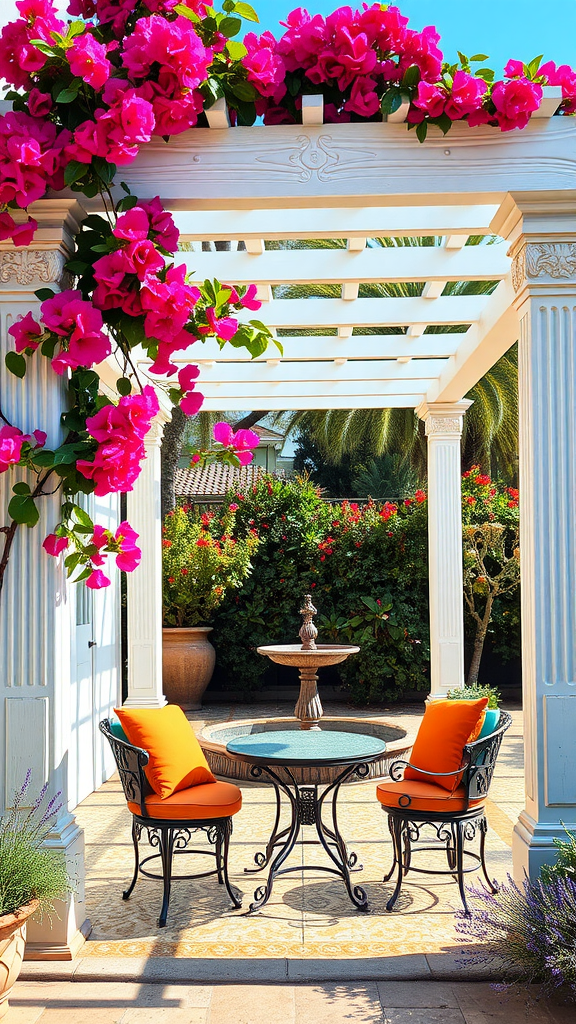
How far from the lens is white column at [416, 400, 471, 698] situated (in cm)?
860

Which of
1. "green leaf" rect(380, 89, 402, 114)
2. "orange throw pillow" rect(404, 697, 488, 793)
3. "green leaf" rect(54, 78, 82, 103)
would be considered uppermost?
"green leaf" rect(380, 89, 402, 114)

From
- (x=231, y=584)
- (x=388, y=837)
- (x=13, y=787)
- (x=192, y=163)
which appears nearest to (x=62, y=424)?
(x=192, y=163)

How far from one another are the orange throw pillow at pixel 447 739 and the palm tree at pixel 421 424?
28.7 ft

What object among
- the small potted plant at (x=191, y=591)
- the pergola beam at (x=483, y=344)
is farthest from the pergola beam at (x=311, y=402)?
the small potted plant at (x=191, y=591)

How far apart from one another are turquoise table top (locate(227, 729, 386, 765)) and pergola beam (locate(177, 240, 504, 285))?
2.70m

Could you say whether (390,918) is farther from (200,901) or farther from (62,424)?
(62,424)

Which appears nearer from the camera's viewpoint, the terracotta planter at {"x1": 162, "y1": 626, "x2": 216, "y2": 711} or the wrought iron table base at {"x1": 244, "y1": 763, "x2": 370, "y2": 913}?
the wrought iron table base at {"x1": 244, "y1": 763, "x2": 370, "y2": 913}

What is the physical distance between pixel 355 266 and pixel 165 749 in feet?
10.1

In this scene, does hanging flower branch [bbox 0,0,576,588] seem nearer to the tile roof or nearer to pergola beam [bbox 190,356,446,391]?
pergola beam [bbox 190,356,446,391]

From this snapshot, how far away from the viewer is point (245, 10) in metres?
3.59

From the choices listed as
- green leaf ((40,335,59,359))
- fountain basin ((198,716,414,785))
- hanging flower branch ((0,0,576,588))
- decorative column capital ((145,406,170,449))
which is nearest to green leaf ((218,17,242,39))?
hanging flower branch ((0,0,576,588))

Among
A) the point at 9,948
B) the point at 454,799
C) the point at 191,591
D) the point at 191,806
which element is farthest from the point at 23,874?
the point at 191,591

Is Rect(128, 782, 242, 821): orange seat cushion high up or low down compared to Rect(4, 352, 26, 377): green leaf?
down

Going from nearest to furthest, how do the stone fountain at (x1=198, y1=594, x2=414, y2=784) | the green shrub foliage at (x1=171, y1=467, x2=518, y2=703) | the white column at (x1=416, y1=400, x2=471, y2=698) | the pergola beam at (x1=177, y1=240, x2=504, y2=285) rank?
the pergola beam at (x1=177, y1=240, x2=504, y2=285), the stone fountain at (x1=198, y1=594, x2=414, y2=784), the white column at (x1=416, y1=400, x2=471, y2=698), the green shrub foliage at (x1=171, y1=467, x2=518, y2=703)
